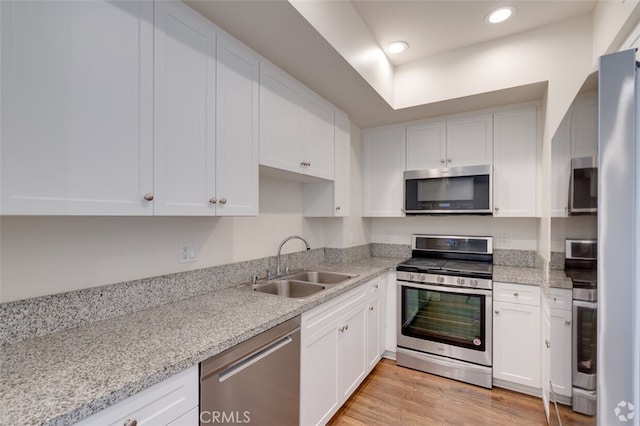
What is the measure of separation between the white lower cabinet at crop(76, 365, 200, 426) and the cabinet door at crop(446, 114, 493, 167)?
275 cm

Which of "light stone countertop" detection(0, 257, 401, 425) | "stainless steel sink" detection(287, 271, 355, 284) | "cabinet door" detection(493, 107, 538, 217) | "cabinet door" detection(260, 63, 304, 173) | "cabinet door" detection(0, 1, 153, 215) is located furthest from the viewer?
"cabinet door" detection(493, 107, 538, 217)

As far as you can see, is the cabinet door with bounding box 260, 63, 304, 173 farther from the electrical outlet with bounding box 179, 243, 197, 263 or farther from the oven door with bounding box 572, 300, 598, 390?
the oven door with bounding box 572, 300, 598, 390

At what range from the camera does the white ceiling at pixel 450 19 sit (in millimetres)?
1907

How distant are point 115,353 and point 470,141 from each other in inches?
118

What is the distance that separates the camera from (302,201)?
2.70 metres

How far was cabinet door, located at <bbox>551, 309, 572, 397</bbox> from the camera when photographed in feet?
3.13

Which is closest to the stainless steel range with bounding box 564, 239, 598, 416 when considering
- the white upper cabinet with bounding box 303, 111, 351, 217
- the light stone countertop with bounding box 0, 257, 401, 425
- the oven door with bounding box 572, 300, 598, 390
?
the oven door with bounding box 572, 300, 598, 390

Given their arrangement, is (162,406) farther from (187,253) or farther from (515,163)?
(515,163)

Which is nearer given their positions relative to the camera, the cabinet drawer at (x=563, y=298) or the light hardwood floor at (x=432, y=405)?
the cabinet drawer at (x=563, y=298)

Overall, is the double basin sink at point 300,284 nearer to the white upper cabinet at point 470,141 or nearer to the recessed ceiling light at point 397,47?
the white upper cabinet at point 470,141

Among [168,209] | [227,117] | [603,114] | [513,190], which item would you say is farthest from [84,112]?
[513,190]

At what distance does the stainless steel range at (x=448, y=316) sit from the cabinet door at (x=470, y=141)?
0.80m

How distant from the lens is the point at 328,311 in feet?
5.90

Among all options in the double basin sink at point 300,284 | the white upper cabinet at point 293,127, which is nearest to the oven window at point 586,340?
the double basin sink at point 300,284
